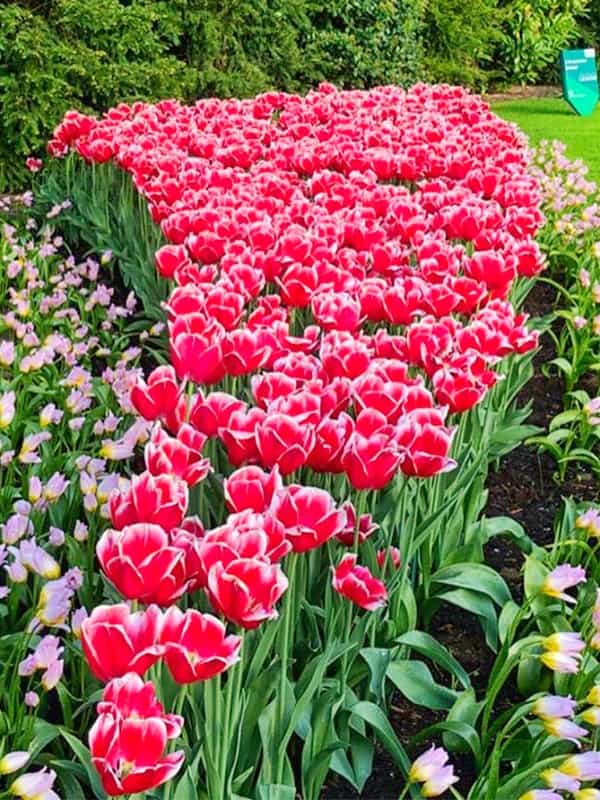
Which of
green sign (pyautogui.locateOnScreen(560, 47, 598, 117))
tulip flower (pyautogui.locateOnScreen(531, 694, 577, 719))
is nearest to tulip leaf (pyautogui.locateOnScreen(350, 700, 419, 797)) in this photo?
tulip flower (pyautogui.locateOnScreen(531, 694, 577, 719))

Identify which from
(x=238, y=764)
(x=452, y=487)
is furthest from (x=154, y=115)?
(x=238, y=764)

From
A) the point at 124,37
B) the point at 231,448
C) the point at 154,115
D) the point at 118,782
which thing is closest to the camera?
the point at 118,782

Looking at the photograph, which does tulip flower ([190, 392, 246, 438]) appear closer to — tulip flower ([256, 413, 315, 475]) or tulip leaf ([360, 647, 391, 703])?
tulip flower ([256, 413, 315, 475])

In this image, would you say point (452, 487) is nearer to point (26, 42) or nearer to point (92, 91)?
point (26, 42)

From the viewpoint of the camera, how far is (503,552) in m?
2.65

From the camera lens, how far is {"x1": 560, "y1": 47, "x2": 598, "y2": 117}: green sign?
13399 millimetres

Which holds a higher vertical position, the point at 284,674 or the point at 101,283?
the point at 284,674

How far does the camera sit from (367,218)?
3.46 metres

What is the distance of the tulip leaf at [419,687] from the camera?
1.90m

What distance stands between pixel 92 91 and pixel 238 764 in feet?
25.6

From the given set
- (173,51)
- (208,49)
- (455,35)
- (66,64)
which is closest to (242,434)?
(66,64)

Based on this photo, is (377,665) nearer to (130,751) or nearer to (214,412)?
(214,412)

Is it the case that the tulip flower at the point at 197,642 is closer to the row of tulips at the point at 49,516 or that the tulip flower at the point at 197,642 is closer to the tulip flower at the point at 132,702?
the tulip flower at the point at 132,702

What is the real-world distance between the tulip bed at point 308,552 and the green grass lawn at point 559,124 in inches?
279
